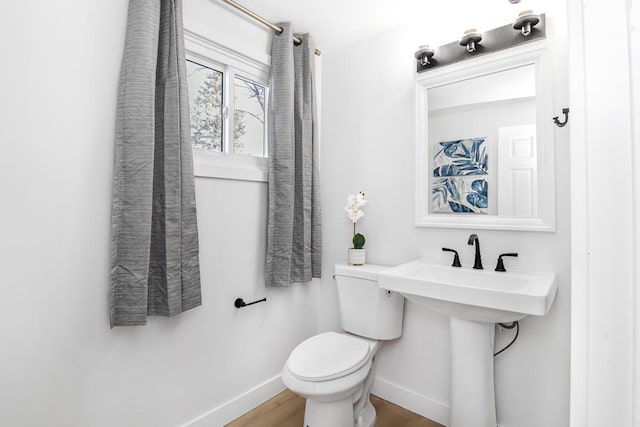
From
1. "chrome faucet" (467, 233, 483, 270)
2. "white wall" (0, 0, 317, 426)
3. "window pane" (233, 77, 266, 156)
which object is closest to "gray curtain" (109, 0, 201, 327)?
"white wall" (0, 0, 317, 426)

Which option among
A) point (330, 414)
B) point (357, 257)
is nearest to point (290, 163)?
point (357, 257)

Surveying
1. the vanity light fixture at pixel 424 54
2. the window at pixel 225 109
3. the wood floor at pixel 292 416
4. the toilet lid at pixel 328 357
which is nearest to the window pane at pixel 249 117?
the window at pixel 225 109

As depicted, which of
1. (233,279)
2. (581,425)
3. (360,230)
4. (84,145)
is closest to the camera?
(581,425)

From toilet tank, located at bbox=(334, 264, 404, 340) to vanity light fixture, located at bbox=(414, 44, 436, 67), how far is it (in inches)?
47.9

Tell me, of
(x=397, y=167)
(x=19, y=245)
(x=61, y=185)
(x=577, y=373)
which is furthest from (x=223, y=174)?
(x=577, y=373)

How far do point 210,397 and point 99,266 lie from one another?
0.90 m

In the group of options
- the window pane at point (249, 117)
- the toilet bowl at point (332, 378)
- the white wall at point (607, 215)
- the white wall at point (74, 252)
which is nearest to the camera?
the white wall at point (607, 215)

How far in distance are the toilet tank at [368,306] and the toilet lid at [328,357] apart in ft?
0.36

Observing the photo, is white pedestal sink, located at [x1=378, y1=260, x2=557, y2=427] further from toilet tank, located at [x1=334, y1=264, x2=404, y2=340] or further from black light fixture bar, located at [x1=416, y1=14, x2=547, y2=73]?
black light fixture bar, located at [x1=416, y1=14, x2=547, y2=73]

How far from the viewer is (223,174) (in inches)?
67.7

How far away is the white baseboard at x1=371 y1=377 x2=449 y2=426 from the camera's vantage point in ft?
5.78

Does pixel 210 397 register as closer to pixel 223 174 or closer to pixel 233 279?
pixel 233 279

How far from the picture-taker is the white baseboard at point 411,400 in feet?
5.78

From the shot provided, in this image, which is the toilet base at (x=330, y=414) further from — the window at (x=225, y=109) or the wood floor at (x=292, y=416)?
the window at (x=225, y=109)
